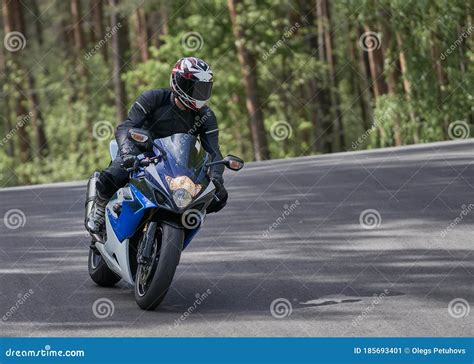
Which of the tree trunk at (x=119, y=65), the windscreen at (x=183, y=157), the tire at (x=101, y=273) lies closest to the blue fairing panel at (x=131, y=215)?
the windscreen at (x=183, y=157)

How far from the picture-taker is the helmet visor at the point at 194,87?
8547mm

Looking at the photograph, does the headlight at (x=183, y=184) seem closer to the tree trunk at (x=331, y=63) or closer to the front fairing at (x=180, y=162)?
the front fairing at (x=180, y=162)

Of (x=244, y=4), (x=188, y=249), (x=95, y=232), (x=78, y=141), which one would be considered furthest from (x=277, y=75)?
(x=95, y=232)

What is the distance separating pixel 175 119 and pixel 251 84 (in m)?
27.4

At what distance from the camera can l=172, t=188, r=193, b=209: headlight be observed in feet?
26.5

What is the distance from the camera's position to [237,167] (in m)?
8.53

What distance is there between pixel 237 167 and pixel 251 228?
4.86m

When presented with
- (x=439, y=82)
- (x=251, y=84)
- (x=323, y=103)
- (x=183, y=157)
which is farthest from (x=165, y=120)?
(x=323, y=103)

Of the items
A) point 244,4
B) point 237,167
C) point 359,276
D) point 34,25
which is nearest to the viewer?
point 237,167

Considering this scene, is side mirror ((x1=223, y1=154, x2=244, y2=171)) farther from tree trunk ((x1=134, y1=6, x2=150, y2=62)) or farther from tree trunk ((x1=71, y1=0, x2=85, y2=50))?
tree trunk ((x1=71, y1=0, x2=85, y2=50))

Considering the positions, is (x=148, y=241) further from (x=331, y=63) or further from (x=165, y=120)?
(x=331, y=63)

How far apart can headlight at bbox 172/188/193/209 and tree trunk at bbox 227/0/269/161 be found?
26.6m

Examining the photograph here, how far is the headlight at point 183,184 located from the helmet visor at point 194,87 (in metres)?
0.77

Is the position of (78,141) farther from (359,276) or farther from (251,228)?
(359,276)
